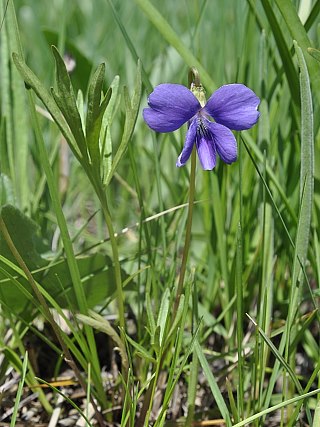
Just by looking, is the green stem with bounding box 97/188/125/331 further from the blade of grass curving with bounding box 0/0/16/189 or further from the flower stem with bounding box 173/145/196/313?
the blade of grass curving with bounding box 0/0/16/189

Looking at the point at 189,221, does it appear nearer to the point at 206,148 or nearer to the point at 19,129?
the point at 206,148

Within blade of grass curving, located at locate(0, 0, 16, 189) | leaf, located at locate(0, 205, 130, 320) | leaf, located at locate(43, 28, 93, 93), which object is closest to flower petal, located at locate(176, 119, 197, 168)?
leaf, located at locate(0, 205, 130, 320)

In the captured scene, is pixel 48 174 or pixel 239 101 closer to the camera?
pixel 239 101

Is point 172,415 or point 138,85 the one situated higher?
point 138,85

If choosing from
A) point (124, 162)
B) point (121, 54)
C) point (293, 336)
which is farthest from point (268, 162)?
point (121, 54)

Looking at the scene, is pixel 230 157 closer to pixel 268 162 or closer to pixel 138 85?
pixel 138 85

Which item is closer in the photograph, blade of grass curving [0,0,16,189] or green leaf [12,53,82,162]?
green leaf [12,53,82,162]

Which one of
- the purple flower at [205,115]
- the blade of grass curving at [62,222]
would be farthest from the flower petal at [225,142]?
the blade of grass curving at [62,222]

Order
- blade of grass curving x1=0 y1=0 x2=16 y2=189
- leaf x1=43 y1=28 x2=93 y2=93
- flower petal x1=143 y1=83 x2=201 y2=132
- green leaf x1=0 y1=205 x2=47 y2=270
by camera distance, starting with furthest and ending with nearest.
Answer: leaf x1=43 y1=28 x2=93 y2=93
blade of grass curving x1=0 y1=0 x2=16 y2=189
green leaf x1=0 y1=205 x2=47 y2=270
flower petal x1=143 y1=83 x2=201 y2=132
